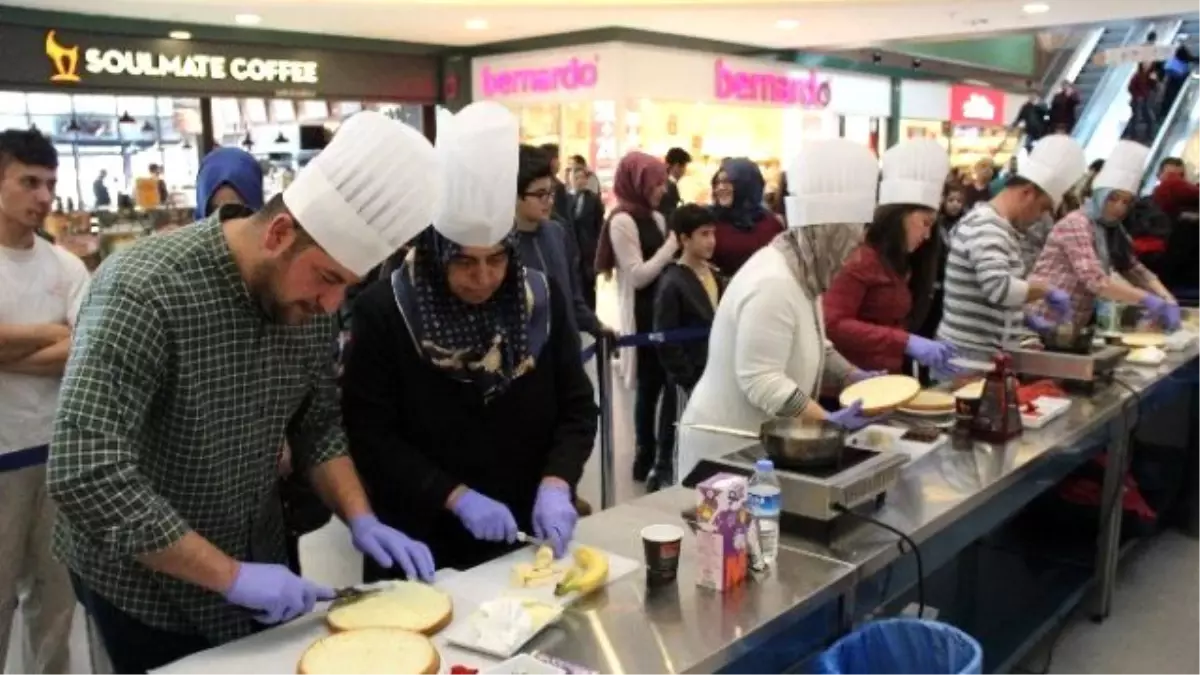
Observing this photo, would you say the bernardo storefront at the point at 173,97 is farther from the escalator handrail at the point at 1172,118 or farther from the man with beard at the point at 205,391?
the escalator handrail at the point at 1172,118

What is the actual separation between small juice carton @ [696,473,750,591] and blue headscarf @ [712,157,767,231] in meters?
3.00

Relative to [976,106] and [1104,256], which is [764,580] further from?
[976,106]

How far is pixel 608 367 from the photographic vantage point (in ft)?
12.6

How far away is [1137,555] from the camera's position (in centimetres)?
391

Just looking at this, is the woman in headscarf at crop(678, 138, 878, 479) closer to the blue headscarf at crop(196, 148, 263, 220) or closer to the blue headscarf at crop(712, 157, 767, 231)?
the blue headscarf at crop(196, 148, 263, 220)

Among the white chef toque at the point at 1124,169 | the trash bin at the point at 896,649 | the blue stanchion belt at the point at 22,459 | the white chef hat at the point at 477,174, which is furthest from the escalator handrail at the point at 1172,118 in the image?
the blue stanchion belt at the point at 22,459

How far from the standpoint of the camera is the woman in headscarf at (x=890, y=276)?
321 centimetres

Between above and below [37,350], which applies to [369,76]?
above

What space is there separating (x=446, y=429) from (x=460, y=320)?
218mm

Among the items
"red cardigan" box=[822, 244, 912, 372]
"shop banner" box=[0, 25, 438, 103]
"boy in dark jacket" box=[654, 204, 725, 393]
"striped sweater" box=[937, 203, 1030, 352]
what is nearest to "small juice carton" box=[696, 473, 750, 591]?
"red cardigan" box=[822, 244, 912, 372]

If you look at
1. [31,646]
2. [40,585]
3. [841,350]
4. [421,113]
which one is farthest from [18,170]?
[421,113]

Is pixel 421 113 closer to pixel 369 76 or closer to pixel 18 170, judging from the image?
pixel 369 76

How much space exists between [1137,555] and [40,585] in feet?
12.8

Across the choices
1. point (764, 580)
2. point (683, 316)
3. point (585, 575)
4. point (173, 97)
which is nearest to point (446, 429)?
point (585, 575)
